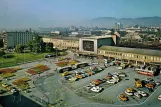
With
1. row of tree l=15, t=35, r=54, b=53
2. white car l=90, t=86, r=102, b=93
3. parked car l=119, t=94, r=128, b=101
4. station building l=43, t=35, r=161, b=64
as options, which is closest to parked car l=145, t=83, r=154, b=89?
parked car l=119, t=94, r=128, b=101

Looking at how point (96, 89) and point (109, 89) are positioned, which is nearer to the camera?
point (96, 89)

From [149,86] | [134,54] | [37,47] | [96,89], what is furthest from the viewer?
[37,47]

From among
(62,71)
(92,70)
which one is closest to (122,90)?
(92,70)

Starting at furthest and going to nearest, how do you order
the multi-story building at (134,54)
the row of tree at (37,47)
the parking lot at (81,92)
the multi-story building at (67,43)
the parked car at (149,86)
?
the multi-story building at (67,43)
the row of tree at (37,47)
the multi-story building at (134,54)
the parked car at (149,86)
the parking lot at (81,92)

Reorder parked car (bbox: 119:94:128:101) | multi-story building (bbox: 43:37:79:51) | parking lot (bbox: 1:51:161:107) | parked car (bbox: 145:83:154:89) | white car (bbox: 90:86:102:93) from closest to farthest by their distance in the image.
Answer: parking lot (bbox: 1:51:161:107), parked car (bbox: 119:94:128:101), white car (bbox: 90:86:102:93), parked car (bbox: 145:83:154:89), multi-story building (bbox: 43:37:79:51)

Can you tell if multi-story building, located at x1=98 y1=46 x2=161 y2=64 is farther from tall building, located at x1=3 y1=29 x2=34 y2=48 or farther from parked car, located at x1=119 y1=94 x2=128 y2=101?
tall building, located at x1=3 y1=29 x2=34 y2=48

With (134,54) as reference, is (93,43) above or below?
above

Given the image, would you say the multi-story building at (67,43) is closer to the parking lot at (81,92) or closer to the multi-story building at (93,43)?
the multi-story building at (93,43)

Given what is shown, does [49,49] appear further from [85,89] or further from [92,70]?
A: [85,89]

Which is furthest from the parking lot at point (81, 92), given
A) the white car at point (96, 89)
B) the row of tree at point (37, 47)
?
the row of tree at point (37, 47)

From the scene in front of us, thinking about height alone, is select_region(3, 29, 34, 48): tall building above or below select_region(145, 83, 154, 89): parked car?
above

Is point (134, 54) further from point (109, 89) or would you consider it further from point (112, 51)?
point (109, 89)

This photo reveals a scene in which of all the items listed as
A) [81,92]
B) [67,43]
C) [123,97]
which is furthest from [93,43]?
[123,97]
